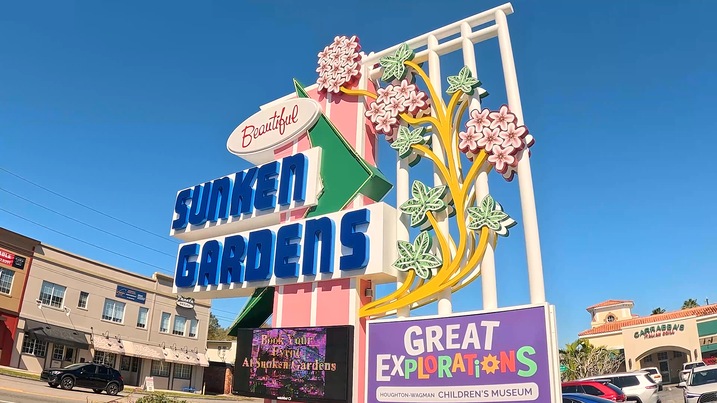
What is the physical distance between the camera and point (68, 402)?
19.3m

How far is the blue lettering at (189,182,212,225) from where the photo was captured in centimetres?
1870

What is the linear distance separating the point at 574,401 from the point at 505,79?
27.8ft

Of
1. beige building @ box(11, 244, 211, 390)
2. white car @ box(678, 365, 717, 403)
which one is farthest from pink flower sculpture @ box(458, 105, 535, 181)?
beige building @ box(11, 244, 211, 390)

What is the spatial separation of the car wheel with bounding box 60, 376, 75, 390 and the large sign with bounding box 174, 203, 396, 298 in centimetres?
1195

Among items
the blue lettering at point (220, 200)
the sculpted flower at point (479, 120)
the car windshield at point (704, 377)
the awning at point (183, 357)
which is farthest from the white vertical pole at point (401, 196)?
the awning at point (183, 357)

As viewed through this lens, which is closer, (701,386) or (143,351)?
(701,386)

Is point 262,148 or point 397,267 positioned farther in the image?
point 262,148

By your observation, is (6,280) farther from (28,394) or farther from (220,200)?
Answer: (220,200)

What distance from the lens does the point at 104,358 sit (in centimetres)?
3791

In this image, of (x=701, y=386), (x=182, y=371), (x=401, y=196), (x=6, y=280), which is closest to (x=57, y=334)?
(x=6, y=280)

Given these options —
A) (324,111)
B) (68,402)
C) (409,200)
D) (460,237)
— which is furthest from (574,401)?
(68,402)

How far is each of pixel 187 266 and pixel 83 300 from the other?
24150mm

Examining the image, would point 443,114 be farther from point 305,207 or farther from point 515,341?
point 515,341

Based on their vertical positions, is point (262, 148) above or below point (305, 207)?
above
